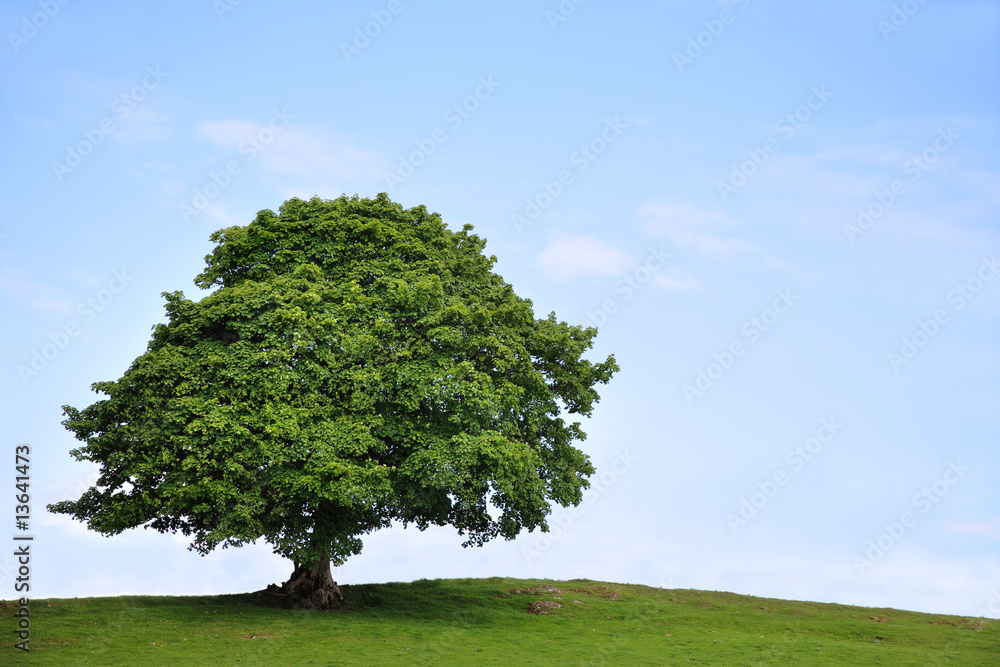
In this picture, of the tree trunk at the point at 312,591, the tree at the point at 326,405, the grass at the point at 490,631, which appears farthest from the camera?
the tree trunk at the point at 312,591

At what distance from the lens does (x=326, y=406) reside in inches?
1086

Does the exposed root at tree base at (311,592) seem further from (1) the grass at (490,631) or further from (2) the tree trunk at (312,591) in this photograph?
(1) the grass at (490,631)

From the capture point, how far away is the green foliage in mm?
26938

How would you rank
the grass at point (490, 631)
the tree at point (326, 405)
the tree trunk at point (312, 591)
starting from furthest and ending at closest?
1. the tree trunk at point (312, 591)
2. the tree at point (326, 405)
3. the grass at point (490, 631)

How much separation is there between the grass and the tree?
2.90 m

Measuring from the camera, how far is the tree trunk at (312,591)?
31797 mm

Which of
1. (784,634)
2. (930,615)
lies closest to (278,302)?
(784,634)

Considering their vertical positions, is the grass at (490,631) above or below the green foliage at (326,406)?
below

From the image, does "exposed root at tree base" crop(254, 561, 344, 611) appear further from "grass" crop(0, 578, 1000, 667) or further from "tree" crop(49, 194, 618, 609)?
"grass" crop(0, 578, 1000, 667)

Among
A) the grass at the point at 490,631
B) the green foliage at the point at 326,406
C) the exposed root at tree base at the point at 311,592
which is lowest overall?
the grass at the point at 490,631

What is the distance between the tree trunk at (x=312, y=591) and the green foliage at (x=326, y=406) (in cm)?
411

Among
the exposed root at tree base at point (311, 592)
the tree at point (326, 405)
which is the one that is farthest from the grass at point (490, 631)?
the tree at point (326, 405)

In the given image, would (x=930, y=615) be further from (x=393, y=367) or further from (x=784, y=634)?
(x=393, y=367)

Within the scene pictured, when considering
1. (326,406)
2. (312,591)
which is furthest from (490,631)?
(326,406)
